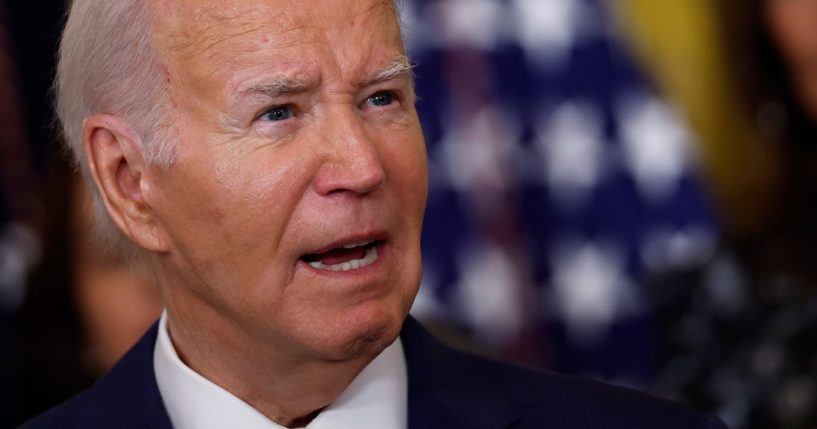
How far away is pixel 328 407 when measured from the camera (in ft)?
8.80

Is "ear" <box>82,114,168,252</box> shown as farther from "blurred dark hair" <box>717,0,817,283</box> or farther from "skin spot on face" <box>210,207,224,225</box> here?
"blurred dark hair" <box>717,0,817,283</box>

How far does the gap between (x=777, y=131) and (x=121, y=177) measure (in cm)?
219

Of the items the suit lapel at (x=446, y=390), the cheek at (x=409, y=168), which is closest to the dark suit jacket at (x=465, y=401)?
the suit lapel at (x=446, y=390)

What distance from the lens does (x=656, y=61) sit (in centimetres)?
514

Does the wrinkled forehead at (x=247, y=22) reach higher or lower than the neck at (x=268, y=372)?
higher

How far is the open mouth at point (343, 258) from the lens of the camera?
8.22 ft

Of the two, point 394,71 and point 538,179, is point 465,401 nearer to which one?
point 394,71

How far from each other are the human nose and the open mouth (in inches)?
4.2

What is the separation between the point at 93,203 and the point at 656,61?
2677mm

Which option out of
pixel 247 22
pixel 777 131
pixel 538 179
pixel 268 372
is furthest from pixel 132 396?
pixel 538 179

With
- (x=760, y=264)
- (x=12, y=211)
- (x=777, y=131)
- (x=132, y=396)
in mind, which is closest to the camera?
(x=132, y=396)

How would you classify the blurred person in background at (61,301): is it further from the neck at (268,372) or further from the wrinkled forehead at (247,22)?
the wrinkled forehead at (247,22)

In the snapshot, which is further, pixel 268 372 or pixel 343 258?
pixel 268 372

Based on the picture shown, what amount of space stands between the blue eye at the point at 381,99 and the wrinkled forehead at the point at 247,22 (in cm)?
11
